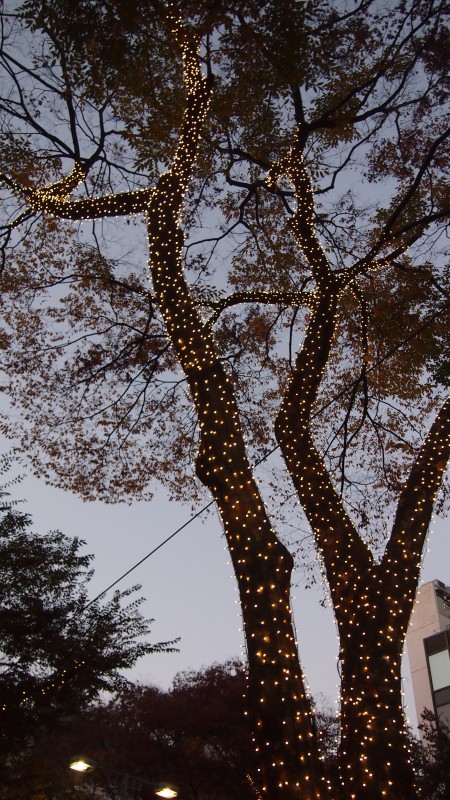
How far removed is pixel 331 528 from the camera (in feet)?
12.6

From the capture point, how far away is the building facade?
863 inches

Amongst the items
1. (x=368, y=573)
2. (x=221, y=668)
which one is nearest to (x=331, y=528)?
(x=368, y=573)

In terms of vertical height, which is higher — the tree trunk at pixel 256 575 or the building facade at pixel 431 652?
the building facade at pixel 431 652

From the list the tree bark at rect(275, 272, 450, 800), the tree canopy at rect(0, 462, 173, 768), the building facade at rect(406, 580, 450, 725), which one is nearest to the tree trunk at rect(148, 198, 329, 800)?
the tree bark at rect(275, 272, 450, 800)

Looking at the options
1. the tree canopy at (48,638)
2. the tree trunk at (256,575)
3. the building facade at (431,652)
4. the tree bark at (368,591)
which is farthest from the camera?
the building facade at (431,652)

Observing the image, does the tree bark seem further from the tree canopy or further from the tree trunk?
the tree canopy

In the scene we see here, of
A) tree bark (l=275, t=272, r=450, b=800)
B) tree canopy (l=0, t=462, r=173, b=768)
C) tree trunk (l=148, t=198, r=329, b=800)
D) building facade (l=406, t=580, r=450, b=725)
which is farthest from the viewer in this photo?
building facade (l=406, t=580, r=450, b=725)

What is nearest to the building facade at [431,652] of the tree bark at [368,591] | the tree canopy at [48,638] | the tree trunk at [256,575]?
the tree canopy at [48,638]

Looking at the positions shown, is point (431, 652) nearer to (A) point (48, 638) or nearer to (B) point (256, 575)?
(A) point (48, 638)

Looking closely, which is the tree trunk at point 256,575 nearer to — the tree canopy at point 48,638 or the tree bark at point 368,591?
the tree bark at point 368,591

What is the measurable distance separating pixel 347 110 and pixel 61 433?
611 cm

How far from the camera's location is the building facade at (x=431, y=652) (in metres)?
21.9

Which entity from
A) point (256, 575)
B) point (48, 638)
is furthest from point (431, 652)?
point (256, 575)

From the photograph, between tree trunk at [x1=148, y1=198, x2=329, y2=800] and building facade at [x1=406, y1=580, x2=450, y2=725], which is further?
building facade at [x1=406, y1=580, x2=450, y2=725]
